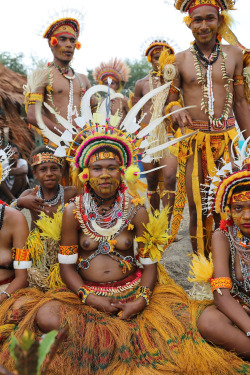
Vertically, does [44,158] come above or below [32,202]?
above

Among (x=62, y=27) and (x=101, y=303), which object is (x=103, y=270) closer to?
(x=101, y=303)

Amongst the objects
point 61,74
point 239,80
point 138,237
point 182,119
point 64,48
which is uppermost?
point 64,48

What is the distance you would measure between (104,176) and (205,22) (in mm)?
1915

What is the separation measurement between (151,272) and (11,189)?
5139mm

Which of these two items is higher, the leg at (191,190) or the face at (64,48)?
the face at (64,48)

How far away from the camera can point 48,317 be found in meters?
2.70

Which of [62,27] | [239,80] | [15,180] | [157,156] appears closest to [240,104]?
[239,80]

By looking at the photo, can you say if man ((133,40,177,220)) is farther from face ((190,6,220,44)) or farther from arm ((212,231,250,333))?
arm ((212,231,250,333))

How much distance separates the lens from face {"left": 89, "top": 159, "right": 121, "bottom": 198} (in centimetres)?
312

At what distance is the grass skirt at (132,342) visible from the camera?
8.21 feet

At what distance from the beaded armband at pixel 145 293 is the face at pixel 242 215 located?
2.63 feet

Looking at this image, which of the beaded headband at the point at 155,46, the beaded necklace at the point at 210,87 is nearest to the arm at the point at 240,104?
the beaded necklace at the point at 210,87

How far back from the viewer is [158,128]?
4.24 meters

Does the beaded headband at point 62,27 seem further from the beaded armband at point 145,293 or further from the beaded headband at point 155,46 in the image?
the beaded armband at point 145,293
